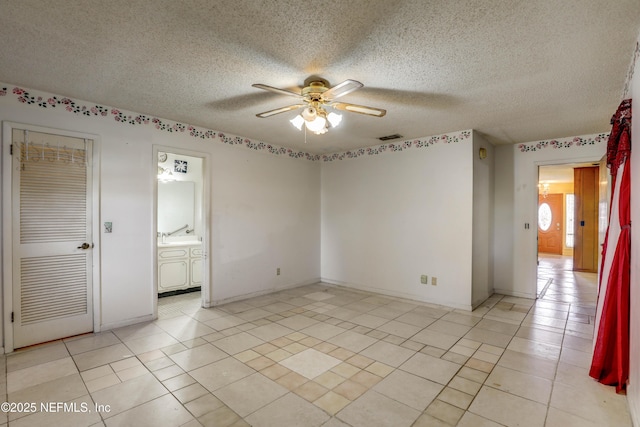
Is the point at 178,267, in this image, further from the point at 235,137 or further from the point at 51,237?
the point at 235,137

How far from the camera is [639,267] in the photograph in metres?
1.66

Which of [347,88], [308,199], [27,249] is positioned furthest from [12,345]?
[308,199]

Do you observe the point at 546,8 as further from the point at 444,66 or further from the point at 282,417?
the point at 282,417

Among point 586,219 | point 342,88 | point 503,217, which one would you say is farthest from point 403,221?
point 586,219

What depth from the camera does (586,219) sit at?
6523 millimetres

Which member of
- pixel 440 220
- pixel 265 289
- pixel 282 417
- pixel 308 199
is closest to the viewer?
pixel 282 417

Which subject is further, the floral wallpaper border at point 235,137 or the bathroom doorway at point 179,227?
the bathroom doorway at point 179,227

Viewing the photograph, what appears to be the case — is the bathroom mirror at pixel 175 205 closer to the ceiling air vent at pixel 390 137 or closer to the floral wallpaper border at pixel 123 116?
the floral wallpaper border at pixel 123 116

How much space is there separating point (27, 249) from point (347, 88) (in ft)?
10.6

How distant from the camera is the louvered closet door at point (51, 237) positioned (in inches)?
110

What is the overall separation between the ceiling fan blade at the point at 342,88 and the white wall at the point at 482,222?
251 cm

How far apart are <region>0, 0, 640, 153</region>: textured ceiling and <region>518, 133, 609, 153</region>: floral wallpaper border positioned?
103 centimetres

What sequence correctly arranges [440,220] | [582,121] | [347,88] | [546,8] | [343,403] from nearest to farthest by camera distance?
[546,8], [343,403], [347,88], [582,121], [440,220]

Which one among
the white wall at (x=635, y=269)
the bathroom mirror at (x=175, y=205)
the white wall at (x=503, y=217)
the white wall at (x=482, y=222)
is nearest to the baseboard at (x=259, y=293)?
the bathroom mirror at (x=175, y=205)
